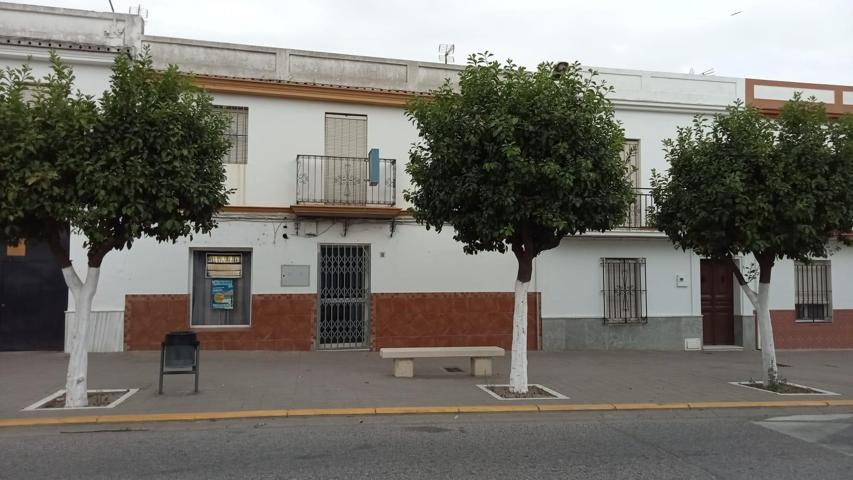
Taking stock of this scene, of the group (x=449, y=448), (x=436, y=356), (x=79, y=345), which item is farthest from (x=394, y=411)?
(x=79, y=345)

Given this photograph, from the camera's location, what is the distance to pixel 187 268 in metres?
12.6

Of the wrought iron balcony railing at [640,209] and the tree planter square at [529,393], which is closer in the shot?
the tree planter square at [529,393]

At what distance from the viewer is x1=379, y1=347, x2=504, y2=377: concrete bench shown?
10.2m

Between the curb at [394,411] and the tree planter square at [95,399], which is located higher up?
the tree planter square at [95,399]

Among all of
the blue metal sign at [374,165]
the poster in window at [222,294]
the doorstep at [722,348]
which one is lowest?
the doorstep at [722,348]

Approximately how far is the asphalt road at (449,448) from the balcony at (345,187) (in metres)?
5.99

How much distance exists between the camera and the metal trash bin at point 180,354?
856cm

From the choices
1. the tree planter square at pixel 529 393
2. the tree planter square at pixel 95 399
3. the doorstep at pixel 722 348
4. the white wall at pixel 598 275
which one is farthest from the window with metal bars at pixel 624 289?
the tree planter square at pixel 95 399

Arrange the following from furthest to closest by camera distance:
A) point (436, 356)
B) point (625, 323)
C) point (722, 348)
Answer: point (722, 348) < point (625, 323) < point (436, 356)

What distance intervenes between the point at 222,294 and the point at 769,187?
1019 cm

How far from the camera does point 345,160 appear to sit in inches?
519

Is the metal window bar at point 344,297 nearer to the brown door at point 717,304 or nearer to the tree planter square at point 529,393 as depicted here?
the tree planter square at point 529,393

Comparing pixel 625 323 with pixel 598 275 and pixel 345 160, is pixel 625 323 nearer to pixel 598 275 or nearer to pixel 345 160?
pixel 598 275

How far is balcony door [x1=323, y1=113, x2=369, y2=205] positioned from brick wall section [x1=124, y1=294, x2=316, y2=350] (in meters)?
2.25
